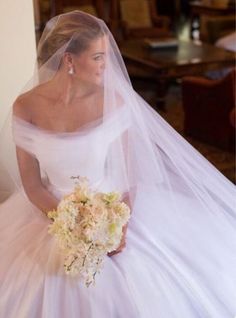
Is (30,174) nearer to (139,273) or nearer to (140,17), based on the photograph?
(139,273)

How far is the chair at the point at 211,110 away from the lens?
12.8 ft

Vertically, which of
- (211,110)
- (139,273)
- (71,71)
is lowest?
(211,110)

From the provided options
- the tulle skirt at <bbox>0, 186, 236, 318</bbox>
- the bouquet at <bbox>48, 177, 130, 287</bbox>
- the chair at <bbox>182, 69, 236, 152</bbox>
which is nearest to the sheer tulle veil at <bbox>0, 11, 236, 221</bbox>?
the tulle skirt at <bbox>0, 186, 236, 318</bbox>

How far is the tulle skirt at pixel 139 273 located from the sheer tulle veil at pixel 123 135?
4.0 inches

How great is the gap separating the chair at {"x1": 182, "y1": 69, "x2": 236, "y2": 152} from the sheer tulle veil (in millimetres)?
1988

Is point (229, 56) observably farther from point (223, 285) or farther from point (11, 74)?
point (223, 285)

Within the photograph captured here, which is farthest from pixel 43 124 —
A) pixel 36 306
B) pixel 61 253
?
pixel 36 306

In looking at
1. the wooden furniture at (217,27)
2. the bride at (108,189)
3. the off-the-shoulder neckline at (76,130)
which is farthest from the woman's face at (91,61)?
the wooden furniture at (217,27)

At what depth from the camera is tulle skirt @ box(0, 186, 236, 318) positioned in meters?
1.47

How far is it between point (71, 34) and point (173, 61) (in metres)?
3.33

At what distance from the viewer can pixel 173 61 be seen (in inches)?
189

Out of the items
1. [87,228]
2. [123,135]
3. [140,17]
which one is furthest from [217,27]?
[87,228]

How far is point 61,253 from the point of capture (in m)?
1.53

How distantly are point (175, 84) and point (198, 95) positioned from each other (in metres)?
1.64
